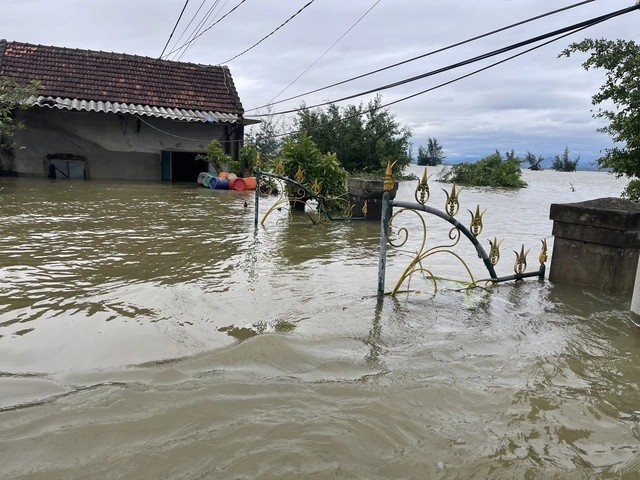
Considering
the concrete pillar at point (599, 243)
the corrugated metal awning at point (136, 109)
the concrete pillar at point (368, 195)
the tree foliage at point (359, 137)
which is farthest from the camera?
the tree foliage at point (359, 137)

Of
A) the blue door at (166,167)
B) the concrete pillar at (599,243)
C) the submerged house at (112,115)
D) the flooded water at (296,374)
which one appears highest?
the submerged house at (112,115)

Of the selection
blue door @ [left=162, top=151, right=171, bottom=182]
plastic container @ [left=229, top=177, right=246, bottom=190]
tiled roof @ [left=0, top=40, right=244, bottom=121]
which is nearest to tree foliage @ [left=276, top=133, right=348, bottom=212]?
plastic container @ [left=229, top=177, right=246, bottom=190]

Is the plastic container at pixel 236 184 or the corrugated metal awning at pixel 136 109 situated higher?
the corrugated metal awning at pixel 136 109

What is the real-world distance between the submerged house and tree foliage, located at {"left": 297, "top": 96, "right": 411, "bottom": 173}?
35.3 ft

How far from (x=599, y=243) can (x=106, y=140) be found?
16.9m

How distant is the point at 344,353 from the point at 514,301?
2.28m

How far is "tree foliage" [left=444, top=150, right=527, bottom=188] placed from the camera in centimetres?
3084

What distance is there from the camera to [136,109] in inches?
664

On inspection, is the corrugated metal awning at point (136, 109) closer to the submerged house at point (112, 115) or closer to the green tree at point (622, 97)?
the submerged house at point (112, 115)

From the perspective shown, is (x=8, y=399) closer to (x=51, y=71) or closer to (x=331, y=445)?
(x=331, y=445)

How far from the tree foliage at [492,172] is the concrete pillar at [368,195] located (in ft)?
70.6

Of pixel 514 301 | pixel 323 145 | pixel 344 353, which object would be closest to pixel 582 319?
pixel 514 301

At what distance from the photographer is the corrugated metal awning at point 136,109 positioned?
1593 cm

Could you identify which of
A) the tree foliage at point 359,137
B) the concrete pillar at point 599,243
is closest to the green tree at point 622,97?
the concrete pillar at point 599,243
